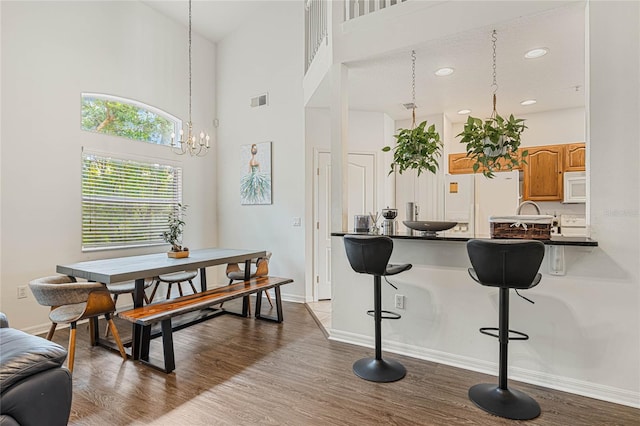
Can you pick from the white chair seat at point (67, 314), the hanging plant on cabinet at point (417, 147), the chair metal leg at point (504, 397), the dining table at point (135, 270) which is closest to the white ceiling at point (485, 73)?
the hanging plant on cabinet at point (417, 147)

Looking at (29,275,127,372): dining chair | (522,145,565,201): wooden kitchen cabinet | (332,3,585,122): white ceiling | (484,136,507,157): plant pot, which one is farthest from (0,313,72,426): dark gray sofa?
(522,145,565,201): wooden kitchen cabinet

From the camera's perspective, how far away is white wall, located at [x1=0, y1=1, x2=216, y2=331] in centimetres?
325

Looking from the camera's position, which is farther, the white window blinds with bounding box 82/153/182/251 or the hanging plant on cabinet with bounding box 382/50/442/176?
the white window blinds with bounding box 82/153/182/251

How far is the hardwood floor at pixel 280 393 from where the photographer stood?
199 cm

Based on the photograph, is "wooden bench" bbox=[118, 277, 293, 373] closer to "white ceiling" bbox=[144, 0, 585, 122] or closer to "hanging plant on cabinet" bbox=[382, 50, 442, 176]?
"hanging plant on cabinet" bbox=[382, 50, 442, 176]

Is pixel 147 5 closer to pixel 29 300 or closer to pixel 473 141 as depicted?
pixel 29 300

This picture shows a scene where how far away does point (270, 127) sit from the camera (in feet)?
16.2

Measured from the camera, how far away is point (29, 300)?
3.38m

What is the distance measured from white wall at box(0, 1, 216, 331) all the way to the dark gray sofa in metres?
2.44

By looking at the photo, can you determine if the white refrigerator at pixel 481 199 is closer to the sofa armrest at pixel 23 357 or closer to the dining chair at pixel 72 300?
the dining chair at pixel 72 300

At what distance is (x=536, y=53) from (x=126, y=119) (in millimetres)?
4604

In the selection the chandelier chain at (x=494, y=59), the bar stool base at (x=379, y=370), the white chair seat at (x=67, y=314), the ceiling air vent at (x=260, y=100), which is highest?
the ceiling air vent at (x=260, y=100)

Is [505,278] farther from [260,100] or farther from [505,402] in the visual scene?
[260,100]

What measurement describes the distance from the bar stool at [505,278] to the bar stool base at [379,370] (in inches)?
20.3
